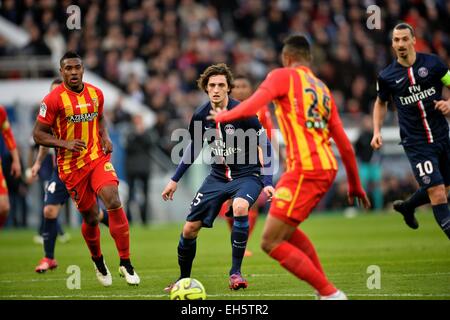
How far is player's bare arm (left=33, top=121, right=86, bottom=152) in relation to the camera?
10141 millimetres

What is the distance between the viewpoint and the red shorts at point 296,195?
26.3 ft

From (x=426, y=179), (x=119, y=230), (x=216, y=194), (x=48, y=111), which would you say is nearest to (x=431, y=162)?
(x=426, y=179)

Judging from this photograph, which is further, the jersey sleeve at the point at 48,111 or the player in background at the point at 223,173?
the jersey sleeve at the point at 48,111

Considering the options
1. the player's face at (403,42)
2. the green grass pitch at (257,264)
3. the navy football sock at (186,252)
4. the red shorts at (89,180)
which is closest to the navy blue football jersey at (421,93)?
the player's face at (403,42)

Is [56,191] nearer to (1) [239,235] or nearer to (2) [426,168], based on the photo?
(1) [239,235]

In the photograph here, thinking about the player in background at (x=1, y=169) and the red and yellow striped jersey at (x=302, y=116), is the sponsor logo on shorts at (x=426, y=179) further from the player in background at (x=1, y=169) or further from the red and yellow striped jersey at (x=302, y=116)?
the player in background at (x=1, y=169)

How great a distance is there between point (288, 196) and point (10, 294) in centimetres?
376

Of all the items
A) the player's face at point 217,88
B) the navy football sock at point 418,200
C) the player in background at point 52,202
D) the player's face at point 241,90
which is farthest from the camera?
the player's face at point 241,90

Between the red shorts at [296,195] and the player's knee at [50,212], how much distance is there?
5.76 metres

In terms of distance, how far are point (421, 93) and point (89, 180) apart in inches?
163
